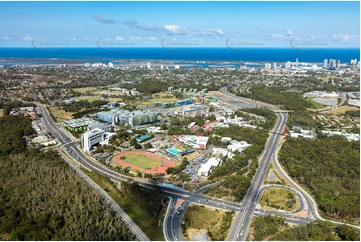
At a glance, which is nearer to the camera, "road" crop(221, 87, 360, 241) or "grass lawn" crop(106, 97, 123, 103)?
"road" crop(221, 87, 360, 241)

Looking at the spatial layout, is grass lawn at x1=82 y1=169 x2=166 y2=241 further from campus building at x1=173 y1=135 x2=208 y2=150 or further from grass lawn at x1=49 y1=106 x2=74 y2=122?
grass lawn at x1=49 y1=106 x2=74 y2=122

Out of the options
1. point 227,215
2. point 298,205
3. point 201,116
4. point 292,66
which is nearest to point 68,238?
point 227,215

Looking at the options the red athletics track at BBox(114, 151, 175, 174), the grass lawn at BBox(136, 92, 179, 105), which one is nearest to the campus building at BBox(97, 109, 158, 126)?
the red athletics track at BBox(114, 151, 175, 174)

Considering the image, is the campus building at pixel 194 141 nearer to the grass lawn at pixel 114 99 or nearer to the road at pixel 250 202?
the road at pixel 250 202

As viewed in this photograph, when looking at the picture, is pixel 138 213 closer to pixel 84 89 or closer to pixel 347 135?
pixel 347 135

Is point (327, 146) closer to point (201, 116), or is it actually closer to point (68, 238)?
point (201, 116)

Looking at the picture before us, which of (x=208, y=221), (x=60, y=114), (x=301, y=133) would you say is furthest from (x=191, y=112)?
(x=208, y=221)
